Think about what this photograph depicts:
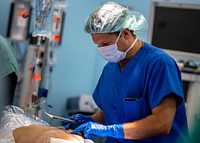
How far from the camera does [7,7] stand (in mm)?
3369

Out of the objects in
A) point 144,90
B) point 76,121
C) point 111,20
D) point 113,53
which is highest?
point 111,20

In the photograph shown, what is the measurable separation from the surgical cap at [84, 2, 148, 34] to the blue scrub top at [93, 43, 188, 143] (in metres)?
0.13

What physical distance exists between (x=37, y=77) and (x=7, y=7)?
186 cm

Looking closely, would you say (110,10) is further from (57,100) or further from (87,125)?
(57,100)

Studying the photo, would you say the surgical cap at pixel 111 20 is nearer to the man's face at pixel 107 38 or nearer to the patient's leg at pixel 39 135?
the man's face at pixel 107 38

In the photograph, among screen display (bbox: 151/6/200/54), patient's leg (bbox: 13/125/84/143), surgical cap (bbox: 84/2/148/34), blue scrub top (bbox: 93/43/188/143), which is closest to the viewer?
patient's leg (bbox: 13/125/84/143)

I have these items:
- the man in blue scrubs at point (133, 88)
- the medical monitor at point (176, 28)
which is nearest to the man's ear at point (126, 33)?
the man in blue scrubs at point (133, 88)

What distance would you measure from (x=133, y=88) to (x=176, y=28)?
6.59ft

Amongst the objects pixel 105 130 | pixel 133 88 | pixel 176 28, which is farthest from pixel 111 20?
pixel 176 28

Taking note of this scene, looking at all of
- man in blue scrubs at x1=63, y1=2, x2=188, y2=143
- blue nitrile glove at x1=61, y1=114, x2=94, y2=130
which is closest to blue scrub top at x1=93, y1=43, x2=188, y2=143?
man in blue scrubs at x1=63, y1=2, x2=188, y2=143

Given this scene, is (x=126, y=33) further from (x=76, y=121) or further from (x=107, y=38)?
(x=76, y=121)

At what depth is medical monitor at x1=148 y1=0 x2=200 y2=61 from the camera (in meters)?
3.14

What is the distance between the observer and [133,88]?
134 centimetres

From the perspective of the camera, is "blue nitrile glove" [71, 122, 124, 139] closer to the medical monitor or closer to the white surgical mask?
the white surgical mask
